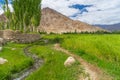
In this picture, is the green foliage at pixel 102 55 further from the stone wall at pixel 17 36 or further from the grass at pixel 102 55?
the stone wall at pixel 17 36

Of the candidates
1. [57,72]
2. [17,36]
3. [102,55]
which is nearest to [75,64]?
[57,72]

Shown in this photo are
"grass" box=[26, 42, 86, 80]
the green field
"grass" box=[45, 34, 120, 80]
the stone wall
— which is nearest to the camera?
"grass" box=[26, 42, 86, 80]

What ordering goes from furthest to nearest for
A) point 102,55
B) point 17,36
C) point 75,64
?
point 17,36
point 102,55
point 75,64

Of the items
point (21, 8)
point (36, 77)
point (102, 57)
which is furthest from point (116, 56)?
point (21, 8)

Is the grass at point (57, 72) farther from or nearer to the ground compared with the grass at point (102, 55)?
nearer to the ground

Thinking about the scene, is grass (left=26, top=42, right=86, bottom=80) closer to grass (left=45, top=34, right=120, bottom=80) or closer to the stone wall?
grass (left=45, top=34, right=120, bottom=80)

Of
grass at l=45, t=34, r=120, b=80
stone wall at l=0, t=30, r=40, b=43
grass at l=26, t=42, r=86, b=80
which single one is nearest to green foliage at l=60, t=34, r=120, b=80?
grass at l=45, t=34, r=120, b=80

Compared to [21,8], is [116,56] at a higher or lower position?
lower

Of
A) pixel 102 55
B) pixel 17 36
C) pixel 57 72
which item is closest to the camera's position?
pixel 57 72

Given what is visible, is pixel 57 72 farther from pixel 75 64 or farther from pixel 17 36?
pixel 17 36

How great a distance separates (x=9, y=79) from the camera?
31812 millimetres

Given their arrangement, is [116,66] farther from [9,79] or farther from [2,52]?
[2,52]

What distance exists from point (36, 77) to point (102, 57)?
36.4ft

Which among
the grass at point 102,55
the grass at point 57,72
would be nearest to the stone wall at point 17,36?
the grass at point 102,55
